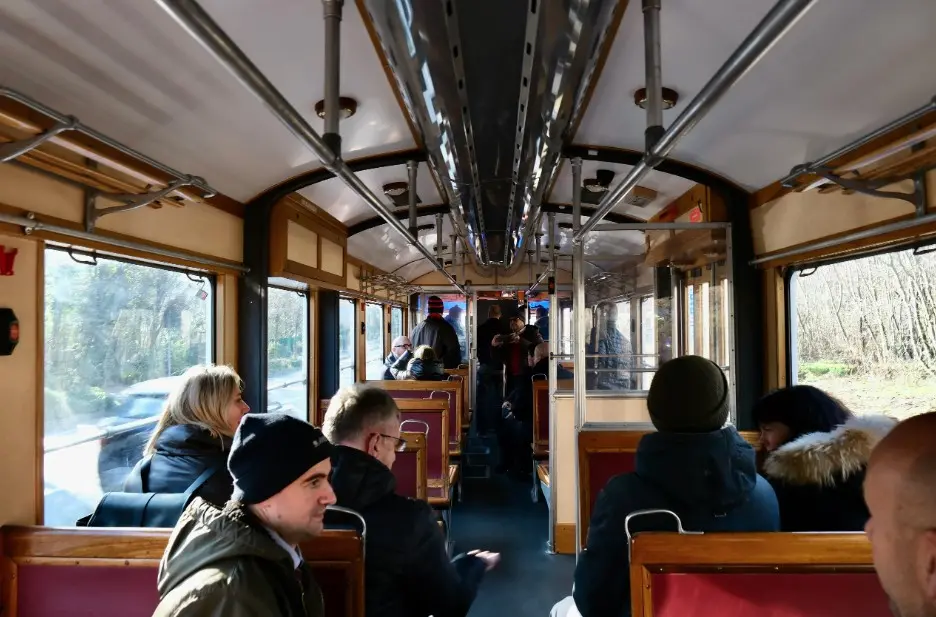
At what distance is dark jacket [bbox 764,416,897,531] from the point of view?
1535mm

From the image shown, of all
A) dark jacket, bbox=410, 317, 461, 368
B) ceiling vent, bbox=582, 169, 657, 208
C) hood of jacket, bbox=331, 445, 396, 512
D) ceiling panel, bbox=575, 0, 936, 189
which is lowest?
hood of jacket, bbox=331, 445, 396, 512

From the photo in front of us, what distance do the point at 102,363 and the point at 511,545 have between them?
2.94 meters

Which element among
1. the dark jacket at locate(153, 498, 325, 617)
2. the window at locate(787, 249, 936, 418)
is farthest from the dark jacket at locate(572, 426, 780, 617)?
the window at locate(787, 249, 936, 418)

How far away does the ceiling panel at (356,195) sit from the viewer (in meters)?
3.86

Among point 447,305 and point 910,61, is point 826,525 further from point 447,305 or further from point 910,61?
point 447,305

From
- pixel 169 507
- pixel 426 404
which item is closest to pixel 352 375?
pixel 426 404

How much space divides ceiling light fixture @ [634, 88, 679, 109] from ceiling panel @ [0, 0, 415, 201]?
112 centimetres

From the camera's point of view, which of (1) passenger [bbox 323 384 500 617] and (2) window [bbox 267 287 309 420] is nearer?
(1) passenger [bbox 323 384 500 617]

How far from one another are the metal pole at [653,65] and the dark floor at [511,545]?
274 centimetres

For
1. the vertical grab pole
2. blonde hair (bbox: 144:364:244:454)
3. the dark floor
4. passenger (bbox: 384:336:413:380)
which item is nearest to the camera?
blonde hair (bbox: 144:364:244:454)

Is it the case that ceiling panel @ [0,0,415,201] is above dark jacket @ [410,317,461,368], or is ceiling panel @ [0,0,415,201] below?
above

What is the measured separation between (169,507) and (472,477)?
14.2 feet

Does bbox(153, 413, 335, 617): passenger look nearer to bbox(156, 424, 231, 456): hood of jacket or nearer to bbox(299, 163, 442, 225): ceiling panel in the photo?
bbox(156, 424, 231, 456): hood of jacket

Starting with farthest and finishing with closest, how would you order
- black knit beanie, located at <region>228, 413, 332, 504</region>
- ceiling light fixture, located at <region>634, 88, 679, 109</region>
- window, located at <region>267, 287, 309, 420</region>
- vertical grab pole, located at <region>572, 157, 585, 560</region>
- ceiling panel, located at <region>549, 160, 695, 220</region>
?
window, located at <region>267, 287, 309, 420</region>
ceiling panel, located at <region>549, 160, 695, 220</region>
vertical grab pole, located at <region>572, 157, 585, 560</region>
ceiling light fixture, located at <region>634, 88, 679, 109</region>
black knit beanie, located at <region>228, 413, 332, 504</region>
